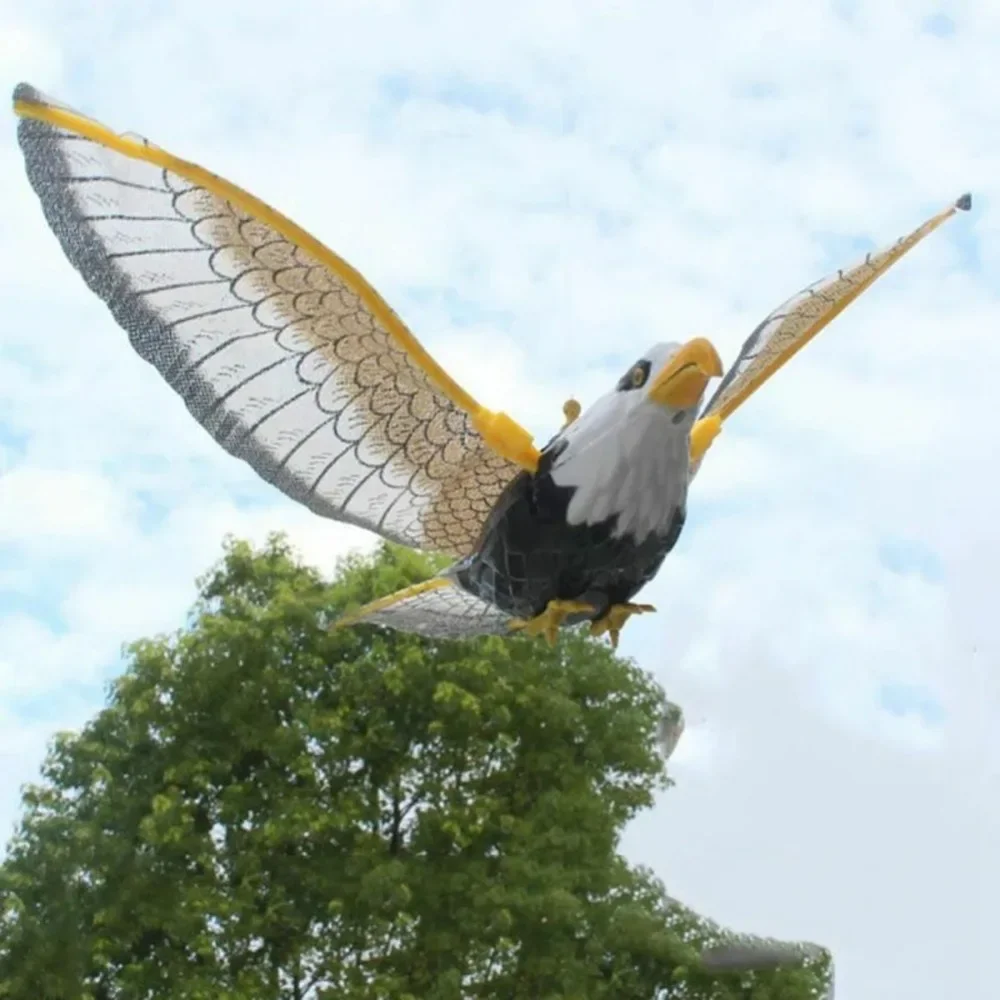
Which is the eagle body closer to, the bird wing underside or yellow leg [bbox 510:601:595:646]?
yellow leg [bbox 510:601:595:646]

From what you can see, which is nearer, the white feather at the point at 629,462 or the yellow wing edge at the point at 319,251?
the yellow wing edge at the point at 319,251

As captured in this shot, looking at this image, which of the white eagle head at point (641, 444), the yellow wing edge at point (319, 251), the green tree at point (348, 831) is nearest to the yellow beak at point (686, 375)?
the white eagle head at point (641, 444)

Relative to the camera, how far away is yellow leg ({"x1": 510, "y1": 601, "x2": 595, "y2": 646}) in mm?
3896

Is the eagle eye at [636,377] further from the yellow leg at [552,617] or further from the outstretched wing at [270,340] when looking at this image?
the yellow leg at [552,617]

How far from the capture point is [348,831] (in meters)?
9.45

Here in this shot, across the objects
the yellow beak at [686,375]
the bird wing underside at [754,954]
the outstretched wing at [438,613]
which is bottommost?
the outstretched wing at [438,613]

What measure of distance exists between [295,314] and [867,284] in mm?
1813

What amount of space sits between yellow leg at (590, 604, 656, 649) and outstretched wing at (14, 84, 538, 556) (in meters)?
0.47

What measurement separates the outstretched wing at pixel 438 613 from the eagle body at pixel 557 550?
32 centimetres

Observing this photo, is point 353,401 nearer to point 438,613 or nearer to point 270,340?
point 270,340

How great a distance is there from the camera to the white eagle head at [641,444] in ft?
11.6

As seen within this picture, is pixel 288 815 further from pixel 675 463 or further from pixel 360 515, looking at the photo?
pixel 675 463

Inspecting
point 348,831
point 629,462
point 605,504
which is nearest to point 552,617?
point 605,504

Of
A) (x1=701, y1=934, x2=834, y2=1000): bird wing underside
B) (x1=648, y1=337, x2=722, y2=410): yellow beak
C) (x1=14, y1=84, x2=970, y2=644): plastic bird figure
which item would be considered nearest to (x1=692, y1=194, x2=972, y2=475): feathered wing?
(x1=14, y1=84, x2=970, y2=644): plastic bird figure
